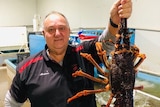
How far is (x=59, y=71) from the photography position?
128 cm

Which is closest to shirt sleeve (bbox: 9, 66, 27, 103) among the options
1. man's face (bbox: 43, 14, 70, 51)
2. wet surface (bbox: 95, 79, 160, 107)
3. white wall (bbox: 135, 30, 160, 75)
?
man's face (bbox: 43, 14, 70, 51)

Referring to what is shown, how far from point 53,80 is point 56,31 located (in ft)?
0.91

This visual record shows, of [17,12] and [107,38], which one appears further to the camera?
[17,12]

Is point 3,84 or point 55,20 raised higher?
point 55,20

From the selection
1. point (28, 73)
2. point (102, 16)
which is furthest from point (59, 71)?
point (102, 16)

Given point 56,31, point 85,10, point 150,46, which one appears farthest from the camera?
point 85,10

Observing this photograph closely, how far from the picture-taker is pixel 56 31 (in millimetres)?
1211

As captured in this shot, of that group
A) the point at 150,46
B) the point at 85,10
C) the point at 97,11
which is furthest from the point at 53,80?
the point at 85,10

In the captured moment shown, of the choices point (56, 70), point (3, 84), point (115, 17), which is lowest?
point (3, 84)

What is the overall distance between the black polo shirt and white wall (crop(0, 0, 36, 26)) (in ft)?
12.5

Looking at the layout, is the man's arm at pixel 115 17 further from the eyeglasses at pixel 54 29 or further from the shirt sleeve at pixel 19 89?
the shirt sleeve at pixel 19 89

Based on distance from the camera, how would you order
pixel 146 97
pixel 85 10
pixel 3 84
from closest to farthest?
pixel 146 97 → pixel 85 10 → pixel 3 84

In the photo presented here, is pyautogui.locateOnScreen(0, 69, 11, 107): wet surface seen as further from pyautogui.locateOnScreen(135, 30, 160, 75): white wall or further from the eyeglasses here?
the eyeglasses

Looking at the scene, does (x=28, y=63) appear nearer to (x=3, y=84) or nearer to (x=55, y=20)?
(x=55, y=20)
